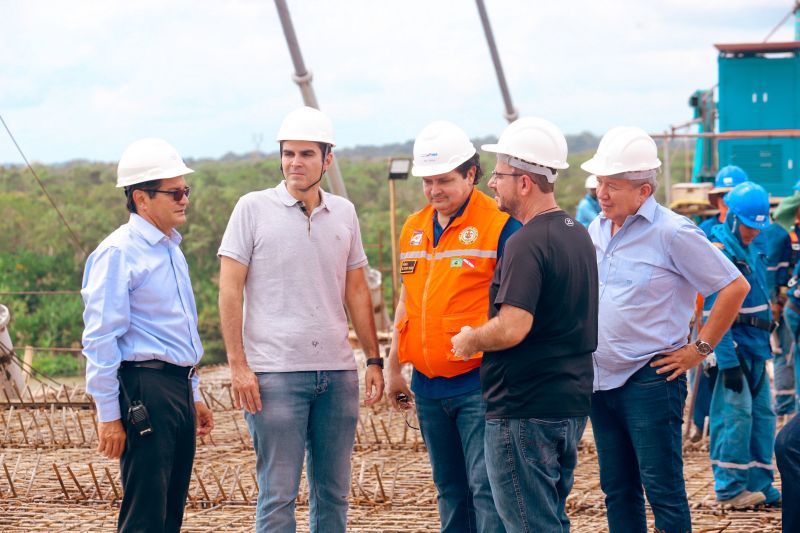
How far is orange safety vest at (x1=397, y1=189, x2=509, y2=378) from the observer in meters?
4.30

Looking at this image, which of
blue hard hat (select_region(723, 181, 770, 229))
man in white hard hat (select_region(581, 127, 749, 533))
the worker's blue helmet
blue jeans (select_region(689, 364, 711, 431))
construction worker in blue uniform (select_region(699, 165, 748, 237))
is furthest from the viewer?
the worker's blue helmet

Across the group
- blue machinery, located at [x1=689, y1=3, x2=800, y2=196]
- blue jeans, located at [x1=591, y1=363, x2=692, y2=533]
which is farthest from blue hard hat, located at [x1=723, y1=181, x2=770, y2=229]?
blue machinery, located at [x1=689, y1=3, x2=800, y2=196]

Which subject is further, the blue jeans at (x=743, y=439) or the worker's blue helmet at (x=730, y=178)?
the worker's blue helmet at (x=730, y=178)

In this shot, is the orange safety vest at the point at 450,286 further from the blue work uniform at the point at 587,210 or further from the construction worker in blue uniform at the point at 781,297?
the blue work uniform at the point at 587,210

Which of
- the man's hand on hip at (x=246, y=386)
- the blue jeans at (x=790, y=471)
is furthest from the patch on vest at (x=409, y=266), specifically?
the blue jeans at (x=790, y=471)

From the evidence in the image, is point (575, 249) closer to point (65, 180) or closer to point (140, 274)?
point (140, 274)

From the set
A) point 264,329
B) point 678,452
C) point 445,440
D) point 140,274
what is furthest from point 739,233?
point 140,274

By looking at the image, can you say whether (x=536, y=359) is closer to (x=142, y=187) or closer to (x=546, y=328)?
(x=546, y=328)

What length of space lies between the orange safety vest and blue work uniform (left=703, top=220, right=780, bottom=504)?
2.33 m

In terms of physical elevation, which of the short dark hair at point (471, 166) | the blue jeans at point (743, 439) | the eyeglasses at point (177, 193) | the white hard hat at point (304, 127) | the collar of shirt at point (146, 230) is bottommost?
the blue jeans at point (743, 439)

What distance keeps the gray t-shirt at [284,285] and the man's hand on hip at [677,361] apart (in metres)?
1.29

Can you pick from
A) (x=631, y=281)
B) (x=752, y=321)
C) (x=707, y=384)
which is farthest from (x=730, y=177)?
(x=631, y=281)

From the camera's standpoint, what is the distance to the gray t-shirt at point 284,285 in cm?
445

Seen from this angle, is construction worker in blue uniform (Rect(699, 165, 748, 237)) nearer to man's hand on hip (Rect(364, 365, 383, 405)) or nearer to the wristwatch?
the wristwatch
